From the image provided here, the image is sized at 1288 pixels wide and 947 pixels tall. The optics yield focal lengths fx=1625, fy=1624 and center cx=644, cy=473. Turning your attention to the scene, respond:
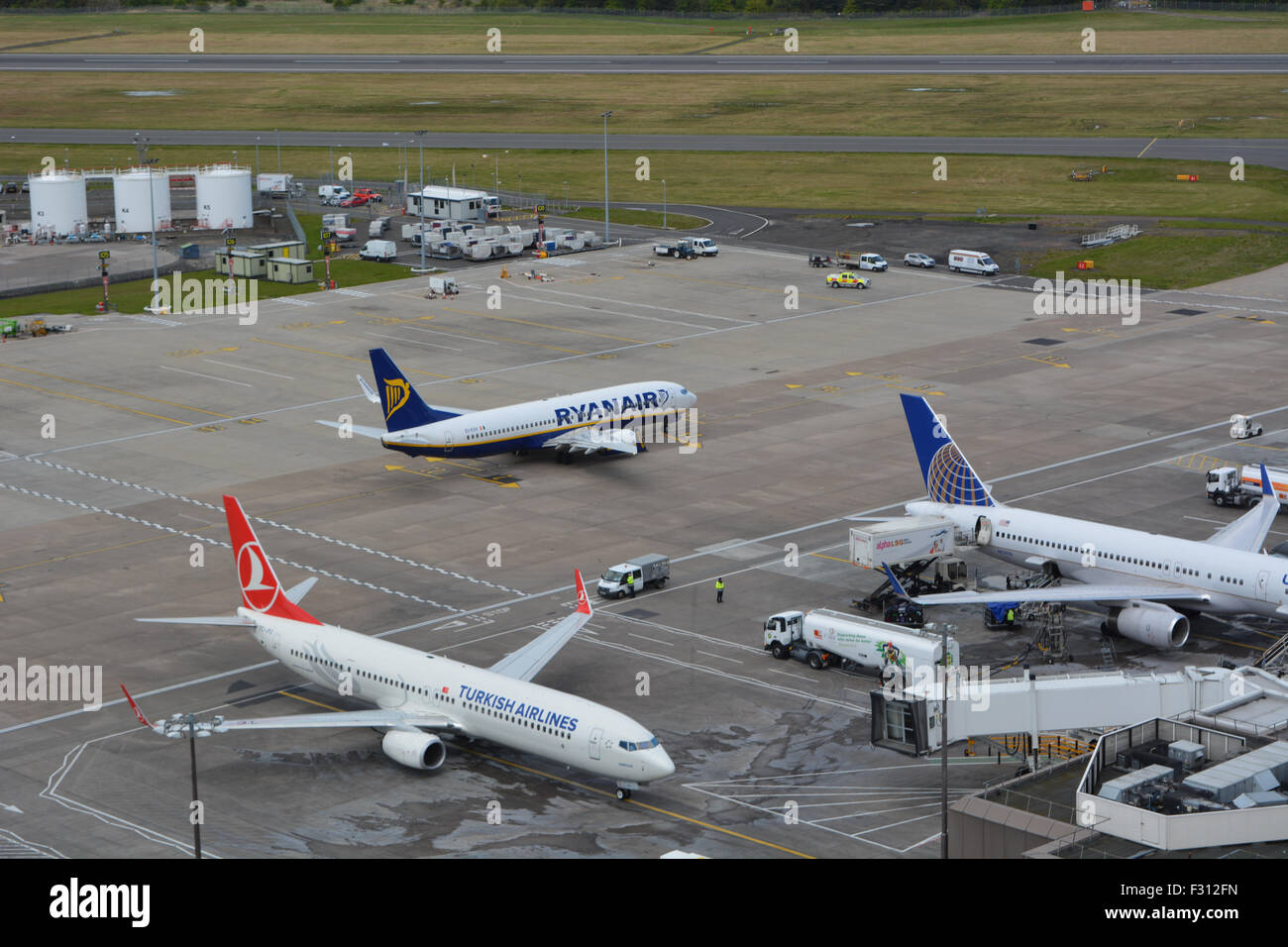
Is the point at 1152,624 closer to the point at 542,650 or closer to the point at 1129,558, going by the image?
the point at 1129,558

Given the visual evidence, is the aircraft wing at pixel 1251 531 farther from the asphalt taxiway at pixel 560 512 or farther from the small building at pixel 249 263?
the small building at pixel 249 263

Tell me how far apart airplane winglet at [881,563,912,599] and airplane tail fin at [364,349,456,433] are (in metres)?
32.0

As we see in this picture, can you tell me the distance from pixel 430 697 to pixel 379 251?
115348 mm

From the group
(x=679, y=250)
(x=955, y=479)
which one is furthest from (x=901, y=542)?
(x=679, y=250)

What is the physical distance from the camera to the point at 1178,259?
530 ft

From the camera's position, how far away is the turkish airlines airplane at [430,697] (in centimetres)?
5456

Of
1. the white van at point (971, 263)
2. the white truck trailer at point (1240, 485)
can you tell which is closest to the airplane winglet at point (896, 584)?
the white truck trailer at point (1240, 485)

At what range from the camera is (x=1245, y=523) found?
245ft

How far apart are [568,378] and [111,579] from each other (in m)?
47.0

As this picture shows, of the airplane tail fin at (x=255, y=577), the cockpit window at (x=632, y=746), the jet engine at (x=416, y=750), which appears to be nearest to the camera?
the cockpit window at (x=632, y=746)

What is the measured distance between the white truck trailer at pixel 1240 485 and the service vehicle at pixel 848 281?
2588 inches

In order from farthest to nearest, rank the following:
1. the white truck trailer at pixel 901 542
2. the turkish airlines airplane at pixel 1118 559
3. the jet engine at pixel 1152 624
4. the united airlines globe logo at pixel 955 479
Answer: the united airlines globe logo at pixel 955 479 < the white truck trailer at pixel 901 542 < the turkish airlines airplane at pixel 1118 559 < the jet engine at pixel 1152 624
